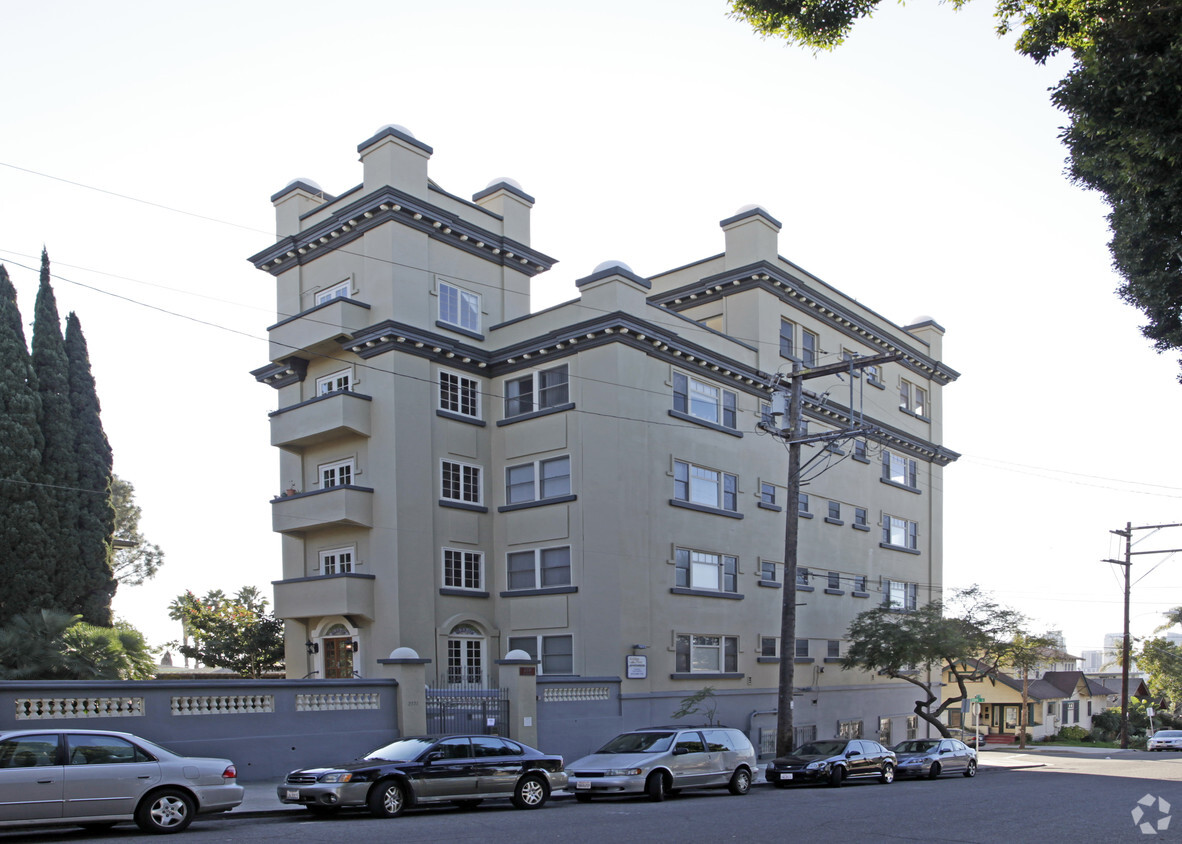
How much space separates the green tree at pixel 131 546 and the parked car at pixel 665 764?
126ft

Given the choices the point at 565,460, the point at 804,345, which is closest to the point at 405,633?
the point at 565,460

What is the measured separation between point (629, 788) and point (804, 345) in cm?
2269

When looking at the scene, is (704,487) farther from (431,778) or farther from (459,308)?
(431,778)

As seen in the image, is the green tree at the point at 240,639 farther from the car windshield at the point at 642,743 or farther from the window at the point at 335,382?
the car windshield at the point at 642,743

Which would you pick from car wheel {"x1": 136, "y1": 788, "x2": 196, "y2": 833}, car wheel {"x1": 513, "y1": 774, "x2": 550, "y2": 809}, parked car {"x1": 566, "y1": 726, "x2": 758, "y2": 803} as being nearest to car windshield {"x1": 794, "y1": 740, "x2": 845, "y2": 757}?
parked car {"x1": 566, "y1": 726, "x2": 758, "y2": 803}

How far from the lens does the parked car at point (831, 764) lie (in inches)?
1005

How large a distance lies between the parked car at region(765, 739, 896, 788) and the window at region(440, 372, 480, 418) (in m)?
13.8

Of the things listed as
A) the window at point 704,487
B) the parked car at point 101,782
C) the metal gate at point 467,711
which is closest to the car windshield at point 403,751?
the parked car at point 101,782

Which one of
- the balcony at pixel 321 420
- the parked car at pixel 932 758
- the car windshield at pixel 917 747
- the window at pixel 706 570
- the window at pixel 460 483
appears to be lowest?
the parked car at pixel 932 758

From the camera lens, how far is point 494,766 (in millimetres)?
18766

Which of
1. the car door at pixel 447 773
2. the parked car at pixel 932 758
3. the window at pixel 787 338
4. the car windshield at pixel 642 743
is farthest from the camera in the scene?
the window at pixel 787 338

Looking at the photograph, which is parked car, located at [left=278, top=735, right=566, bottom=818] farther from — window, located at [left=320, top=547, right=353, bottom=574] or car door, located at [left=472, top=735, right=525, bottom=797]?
window, located at [left=320, top=547, right=353, bottom=574]

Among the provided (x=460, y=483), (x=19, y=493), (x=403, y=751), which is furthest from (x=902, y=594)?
(x=19, y=493)

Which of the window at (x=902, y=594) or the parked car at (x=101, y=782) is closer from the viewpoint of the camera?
the parked car at (x=101, y=782)
